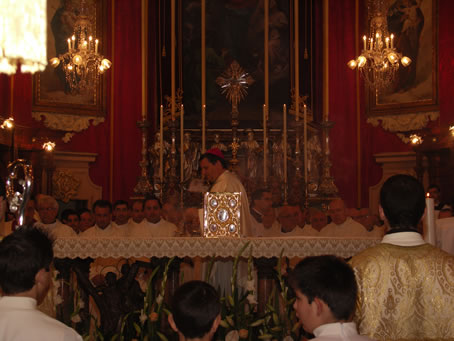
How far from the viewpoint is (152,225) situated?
7.83 meters

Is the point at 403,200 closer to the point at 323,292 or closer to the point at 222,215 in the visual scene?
the point at 323,292

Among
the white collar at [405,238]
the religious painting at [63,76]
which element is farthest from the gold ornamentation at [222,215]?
the religious painting at [63,76]

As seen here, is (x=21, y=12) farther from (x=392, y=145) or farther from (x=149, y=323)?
(x=392, y=145)

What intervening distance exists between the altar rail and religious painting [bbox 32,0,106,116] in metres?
8.69

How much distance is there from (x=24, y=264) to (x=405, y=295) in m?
1.66

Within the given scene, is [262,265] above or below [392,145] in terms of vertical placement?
below

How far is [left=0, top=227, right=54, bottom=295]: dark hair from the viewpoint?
2475 mm

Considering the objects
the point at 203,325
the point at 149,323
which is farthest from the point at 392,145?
the point at 203,325

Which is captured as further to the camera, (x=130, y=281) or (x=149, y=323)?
(x=130, y=281)

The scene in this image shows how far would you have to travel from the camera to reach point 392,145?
44.1 feet

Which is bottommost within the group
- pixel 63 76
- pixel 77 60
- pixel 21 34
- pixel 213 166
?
pixel 213 166

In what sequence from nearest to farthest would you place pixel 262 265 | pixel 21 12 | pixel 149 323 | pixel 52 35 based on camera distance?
pixel 21 12
pixel 149 323
pixel 262 265
pixel 52 35

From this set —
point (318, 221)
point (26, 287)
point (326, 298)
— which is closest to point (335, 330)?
point (326, 298)

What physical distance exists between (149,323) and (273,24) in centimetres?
998
